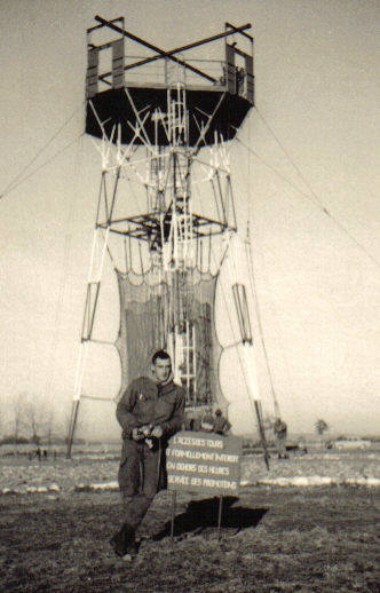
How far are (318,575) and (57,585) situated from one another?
2074 mm

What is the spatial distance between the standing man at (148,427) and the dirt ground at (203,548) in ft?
2.06

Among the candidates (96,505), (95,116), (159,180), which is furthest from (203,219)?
(96,505)

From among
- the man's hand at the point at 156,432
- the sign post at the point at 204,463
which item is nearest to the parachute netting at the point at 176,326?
the sign post at the point at 204,463

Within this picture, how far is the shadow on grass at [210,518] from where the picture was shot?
8492 mm

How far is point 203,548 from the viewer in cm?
706

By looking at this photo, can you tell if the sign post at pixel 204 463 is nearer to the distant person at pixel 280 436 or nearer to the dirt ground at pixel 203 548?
the dirt ground at pixel 203 548

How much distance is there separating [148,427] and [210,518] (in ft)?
10.4

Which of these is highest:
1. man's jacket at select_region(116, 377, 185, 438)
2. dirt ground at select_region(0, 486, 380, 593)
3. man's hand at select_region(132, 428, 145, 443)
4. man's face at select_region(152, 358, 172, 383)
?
man's face at select_region(152, 358, 172, 383)

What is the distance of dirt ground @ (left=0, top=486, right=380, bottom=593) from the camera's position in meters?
5.42

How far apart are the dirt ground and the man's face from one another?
5.54ft

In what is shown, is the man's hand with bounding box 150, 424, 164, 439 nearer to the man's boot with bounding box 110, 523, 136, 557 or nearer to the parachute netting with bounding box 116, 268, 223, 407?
the man's boot with bounding box 110, 523, 136, 557

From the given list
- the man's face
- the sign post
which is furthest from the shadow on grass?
the man's face

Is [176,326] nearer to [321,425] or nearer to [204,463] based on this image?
[204,463]

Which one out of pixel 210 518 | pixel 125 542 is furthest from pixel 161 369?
pixel 210 518
